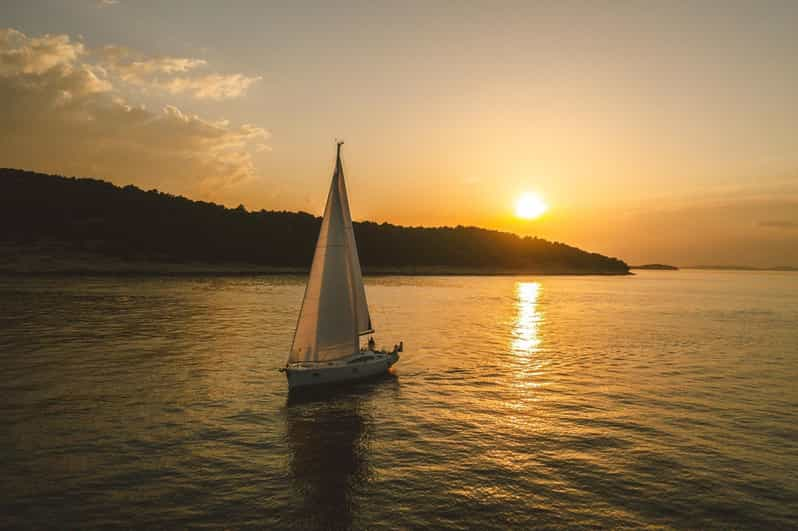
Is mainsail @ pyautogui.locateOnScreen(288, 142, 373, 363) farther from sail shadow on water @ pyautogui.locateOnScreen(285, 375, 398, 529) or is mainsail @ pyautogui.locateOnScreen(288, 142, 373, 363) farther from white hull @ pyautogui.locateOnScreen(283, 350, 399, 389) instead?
sail shadow on water @ pyautogui.locateOnScreen(285, 375, 398, 529)

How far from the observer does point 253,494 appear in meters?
18.6

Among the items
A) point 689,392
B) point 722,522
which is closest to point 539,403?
point 689,392

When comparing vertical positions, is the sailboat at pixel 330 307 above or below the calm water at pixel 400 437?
above

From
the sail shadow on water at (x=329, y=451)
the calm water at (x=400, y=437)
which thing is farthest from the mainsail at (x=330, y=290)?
the calm water at (x=400, y=437)

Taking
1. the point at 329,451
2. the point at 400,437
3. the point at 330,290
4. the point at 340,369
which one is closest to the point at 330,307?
the point at 330,290

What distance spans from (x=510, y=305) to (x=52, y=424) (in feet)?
307

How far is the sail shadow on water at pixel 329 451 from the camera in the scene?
1760 centimetres

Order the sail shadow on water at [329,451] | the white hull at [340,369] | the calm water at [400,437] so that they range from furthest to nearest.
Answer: the white hull at [340,369], the calm water at [400,437], the sail shadow on water at [329,451]

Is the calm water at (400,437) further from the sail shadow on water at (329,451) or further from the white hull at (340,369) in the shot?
the white hull at (340,369)

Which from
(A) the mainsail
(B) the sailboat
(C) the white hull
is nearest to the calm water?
(C) the white hull

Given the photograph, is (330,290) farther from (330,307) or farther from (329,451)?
(329,451)

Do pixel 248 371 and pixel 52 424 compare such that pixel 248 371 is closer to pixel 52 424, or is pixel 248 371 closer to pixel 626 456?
pixel 52 424

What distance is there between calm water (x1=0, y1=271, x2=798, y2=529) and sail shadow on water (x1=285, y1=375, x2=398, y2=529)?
0.11m

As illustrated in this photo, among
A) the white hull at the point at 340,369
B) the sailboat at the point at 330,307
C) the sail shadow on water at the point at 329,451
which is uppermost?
the sailboat at the point at 330,307
